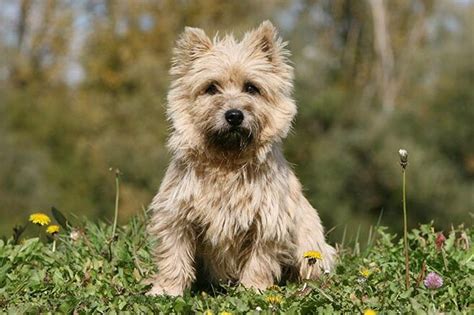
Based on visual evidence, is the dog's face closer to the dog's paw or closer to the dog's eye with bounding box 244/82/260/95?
the dog's eye with bounding box 244/82/260/95

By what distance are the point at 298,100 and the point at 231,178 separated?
979 inches

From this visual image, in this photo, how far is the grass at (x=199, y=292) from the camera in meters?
4.93

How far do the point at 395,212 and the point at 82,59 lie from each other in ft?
56.0

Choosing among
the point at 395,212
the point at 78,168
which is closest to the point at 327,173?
the point at 395,212

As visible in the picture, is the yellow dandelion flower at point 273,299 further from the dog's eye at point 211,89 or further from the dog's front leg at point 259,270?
the dog's eye at point 211,89

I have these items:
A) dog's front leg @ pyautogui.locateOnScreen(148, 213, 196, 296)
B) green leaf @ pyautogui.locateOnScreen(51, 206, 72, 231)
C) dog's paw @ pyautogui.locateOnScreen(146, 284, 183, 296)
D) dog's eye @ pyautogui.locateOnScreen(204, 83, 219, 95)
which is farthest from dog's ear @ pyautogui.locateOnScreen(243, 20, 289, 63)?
green leaf @ pyautogui.locateOnScreen(51, 206, 72, 231)

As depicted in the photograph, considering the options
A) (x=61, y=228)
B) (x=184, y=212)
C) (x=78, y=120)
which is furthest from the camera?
(x=78, y=120)

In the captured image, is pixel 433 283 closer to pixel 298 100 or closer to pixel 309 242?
pixel 309 242

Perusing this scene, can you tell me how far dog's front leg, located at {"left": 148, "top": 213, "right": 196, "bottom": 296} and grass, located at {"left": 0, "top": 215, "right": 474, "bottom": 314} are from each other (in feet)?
0.39

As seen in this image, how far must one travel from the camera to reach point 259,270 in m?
5.92

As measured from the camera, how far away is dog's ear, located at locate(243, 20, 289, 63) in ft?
21.4

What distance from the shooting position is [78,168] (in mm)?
37062

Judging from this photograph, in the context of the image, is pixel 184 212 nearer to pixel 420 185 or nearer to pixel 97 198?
pixel 420 185

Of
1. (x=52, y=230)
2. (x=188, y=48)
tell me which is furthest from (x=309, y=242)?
(x=52, y=230)
